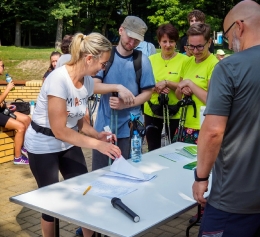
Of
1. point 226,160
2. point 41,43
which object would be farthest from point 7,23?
point 226,160

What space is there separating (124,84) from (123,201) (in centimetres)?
145

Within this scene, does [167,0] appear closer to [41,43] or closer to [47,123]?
[41,43]

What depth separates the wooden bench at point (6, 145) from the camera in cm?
591

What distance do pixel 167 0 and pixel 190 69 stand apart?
1006 inches

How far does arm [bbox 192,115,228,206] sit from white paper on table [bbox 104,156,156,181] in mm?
682

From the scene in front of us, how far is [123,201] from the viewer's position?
2268 millimetres

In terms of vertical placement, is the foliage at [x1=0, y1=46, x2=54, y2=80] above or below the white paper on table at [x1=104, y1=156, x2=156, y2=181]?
below

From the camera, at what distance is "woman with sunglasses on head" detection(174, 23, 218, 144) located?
3652 mm

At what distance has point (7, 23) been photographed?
31766mm

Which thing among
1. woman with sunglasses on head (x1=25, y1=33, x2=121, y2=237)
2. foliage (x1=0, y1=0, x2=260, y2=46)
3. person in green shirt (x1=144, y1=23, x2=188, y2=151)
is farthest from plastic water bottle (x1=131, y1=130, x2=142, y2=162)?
foliage (x1=0, y1=0, x2=260, y2=46)

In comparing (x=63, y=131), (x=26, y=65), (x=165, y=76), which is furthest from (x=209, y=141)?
(x=26, y=65)

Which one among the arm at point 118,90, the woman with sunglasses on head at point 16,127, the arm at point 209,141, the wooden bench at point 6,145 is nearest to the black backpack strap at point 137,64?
the arm at point 118,90

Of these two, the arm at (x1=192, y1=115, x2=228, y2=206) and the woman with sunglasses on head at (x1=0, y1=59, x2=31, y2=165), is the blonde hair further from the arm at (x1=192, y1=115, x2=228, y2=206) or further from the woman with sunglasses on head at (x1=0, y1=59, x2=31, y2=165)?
the woman with sunglasses on head at (x1=0, y1=59, x2=31, y2=165)

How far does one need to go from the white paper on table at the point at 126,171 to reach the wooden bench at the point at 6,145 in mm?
3587
